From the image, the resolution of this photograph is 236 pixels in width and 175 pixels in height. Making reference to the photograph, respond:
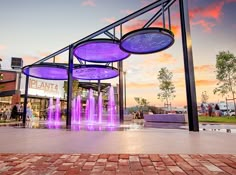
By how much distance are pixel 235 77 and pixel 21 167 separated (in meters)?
22.8

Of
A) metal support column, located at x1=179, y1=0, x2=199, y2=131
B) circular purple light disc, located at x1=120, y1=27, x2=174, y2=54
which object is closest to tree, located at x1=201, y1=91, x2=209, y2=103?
circular purple light disc, located at x1=120, y1=27, x2=174, y2=54

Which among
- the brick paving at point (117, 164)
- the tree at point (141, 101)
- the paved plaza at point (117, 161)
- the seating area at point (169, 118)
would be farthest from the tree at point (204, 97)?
the brick paving at point (117, 164)

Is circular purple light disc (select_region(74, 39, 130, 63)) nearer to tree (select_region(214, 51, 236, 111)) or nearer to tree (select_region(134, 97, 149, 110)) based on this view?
tree (select_region(214, 51, 236, 111))

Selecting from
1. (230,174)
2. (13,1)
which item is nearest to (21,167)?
(230,174)

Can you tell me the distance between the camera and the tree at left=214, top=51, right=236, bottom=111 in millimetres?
18922

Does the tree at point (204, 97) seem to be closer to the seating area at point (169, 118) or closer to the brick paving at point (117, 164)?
the seating area at point (169, 118)

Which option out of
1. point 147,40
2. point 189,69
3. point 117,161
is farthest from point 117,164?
point 147,40

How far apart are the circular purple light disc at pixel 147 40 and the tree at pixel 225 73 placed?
1501 cm

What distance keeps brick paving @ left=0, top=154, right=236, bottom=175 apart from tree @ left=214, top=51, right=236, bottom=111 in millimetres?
20060

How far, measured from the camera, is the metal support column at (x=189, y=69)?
6.37m

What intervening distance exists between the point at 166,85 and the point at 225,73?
7.75 m

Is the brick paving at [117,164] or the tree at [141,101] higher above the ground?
the tree at [141,101]

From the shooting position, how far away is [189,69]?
6.75 metres

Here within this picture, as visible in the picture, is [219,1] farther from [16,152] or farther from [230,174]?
[16,152]
